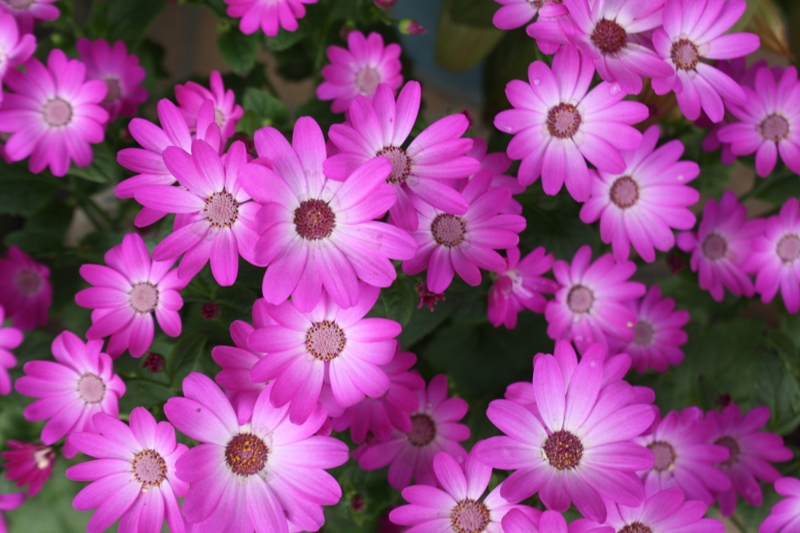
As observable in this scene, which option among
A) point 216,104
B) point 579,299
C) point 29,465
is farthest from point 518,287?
point 29,465

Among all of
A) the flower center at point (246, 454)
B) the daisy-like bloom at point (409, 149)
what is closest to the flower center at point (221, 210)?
the daisy-like bloom at point (409, 149)

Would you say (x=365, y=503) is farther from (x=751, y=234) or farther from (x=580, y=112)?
(x=751, y=234)

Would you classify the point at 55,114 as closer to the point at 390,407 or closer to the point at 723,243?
the point at 390,407

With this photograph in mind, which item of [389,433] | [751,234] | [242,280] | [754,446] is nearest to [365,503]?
[389,433]

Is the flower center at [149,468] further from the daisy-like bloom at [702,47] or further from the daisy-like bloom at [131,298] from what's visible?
the daisy-like bloom at [702,47]

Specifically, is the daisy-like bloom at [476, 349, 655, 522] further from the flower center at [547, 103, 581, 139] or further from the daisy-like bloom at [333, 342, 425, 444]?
the flower center at [547, 103, 581, 139]

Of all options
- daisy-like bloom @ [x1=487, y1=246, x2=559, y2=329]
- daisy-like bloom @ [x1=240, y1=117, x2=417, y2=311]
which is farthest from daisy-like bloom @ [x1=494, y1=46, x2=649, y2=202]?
daisy-like bloom @ [x1=240, y1=117, x2=417, y2=311]
